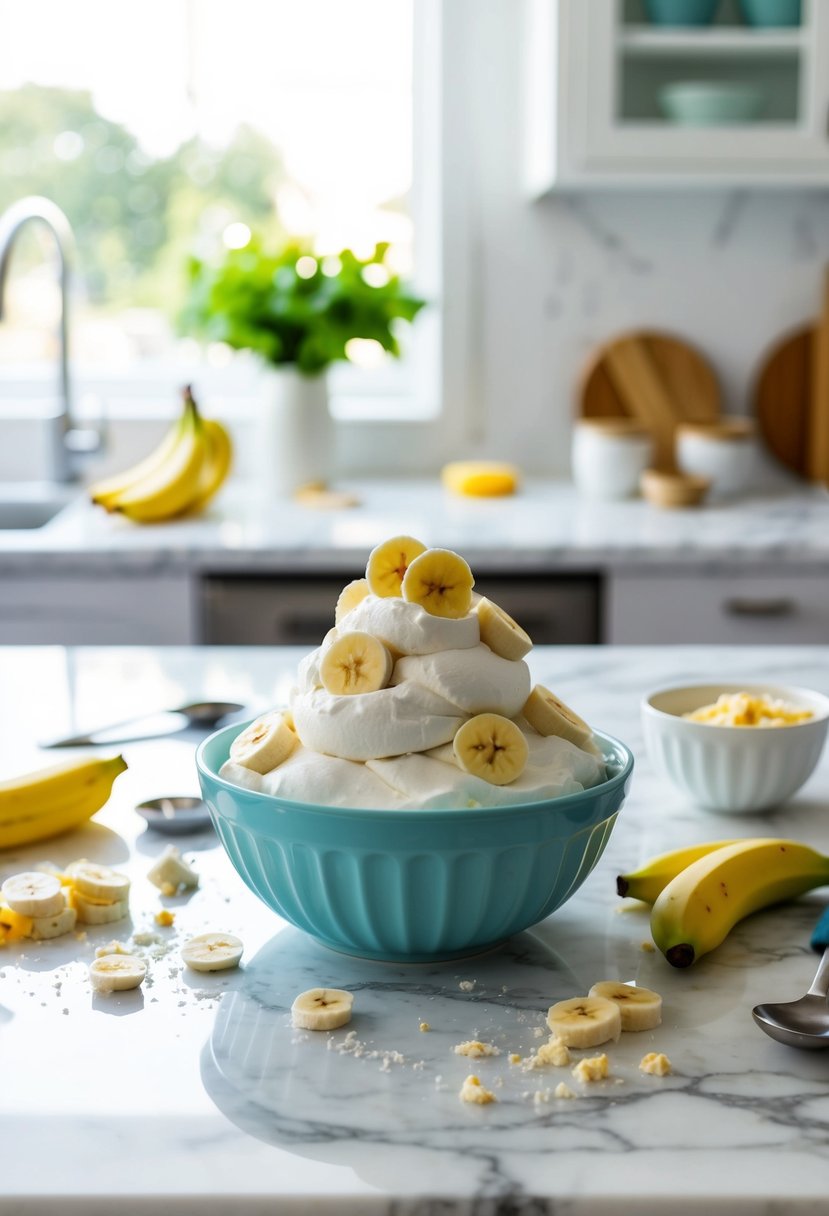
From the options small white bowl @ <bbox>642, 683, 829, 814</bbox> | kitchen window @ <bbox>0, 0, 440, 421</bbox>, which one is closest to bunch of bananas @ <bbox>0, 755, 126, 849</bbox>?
small white bowl @ <bbox>642, 683, 829, 814</bbox>

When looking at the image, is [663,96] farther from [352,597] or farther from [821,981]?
[821,981]

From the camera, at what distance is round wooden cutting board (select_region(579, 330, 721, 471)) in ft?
9.73

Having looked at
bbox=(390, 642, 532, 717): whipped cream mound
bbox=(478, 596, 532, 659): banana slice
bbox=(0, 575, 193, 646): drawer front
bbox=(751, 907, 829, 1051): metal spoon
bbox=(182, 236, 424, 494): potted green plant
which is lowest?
bbox=(0, 575, 193, 646): drawer front

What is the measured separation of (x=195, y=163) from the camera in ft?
10.3

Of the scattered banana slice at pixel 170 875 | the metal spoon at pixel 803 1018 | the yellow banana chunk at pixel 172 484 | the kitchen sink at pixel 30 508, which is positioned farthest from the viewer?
the kitchen sink at pixel 30 508

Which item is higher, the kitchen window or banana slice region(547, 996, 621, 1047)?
the kitchen window

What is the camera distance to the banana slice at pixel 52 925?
3.01ft

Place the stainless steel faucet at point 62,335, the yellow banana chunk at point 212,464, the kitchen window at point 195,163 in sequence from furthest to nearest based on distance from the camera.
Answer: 1. the kitchen window at point 195,163
2. the stainless steel faucet at point 62,335
3. the yellow banana chunk at point 212,464

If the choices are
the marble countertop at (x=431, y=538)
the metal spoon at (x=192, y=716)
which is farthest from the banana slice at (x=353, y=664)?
the marble countertop at (x=431, y=538)

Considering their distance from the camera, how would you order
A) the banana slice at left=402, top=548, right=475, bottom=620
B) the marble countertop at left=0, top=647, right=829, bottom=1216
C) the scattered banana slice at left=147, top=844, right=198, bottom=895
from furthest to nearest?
the scattered banana slice at left=147, top=844, right=198, bottom=895
the banana slice at left=402, top=548, right=475, bottom=620
the marble countertop at left=0, top=647, right=829, bottom=1216

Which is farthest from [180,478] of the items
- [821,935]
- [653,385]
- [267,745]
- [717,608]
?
[821,935]

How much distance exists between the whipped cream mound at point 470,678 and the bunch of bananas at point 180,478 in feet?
5.48

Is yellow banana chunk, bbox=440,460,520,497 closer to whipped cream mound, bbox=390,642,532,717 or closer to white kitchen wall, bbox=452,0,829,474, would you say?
white kitchen wall, bbox=452,0,829,474

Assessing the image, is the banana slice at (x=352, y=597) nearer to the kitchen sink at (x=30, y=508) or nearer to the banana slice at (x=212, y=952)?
the banana slice at (x=212, y=952)
